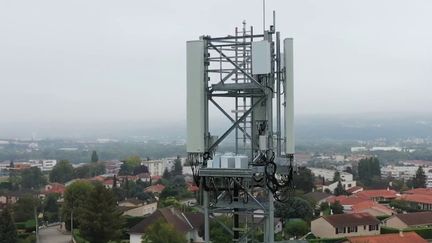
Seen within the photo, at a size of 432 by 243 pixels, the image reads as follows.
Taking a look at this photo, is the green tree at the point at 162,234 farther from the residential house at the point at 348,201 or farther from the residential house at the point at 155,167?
the residential house at the point at 155,167

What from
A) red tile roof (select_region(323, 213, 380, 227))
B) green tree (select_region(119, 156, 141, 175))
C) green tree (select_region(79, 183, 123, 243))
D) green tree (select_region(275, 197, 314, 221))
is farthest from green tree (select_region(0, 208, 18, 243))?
green tree (select_region(119, 156, 141, 175))

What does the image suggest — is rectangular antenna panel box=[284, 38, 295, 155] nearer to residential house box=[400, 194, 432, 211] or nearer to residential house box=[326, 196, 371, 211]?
residential house box=[326, 196, 371, 211]

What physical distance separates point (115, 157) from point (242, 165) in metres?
193

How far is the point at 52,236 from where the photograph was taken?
35.7 meters

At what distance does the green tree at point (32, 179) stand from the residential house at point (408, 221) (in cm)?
5591

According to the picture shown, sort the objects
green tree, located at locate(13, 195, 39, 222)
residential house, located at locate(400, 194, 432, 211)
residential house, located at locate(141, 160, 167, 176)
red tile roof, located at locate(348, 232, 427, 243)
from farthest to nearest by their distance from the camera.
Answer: residential house, located at locate(141, 160, 167, 176)
residential house, located at locate(400, 194, 432, 211)
green tree, located at locate(13, 195, 39, 222)
red tile roof, located at locate(348, 232, 427, 243)

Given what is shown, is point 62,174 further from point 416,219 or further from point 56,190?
point 416,219

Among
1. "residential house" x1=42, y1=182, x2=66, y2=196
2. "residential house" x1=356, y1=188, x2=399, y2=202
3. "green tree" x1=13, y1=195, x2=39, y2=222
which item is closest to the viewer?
"green tree" x1=13, y1=195, x2=39, y2=222

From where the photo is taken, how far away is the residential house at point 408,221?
36.1 meters

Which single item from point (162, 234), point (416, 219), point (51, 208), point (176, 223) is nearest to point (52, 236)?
point (176, 223)

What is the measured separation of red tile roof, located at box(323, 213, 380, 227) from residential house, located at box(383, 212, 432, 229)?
2.17 meters

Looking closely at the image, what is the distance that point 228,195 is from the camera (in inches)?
298

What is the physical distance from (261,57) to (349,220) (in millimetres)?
29534

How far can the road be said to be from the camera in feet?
110
